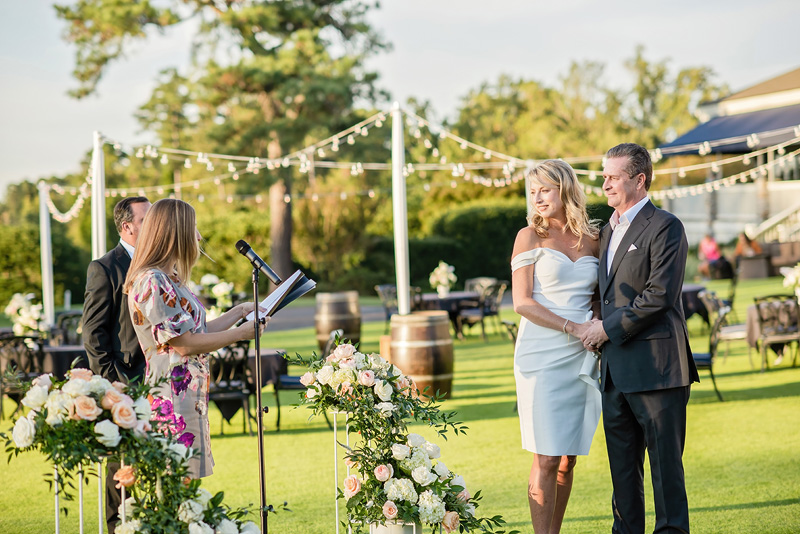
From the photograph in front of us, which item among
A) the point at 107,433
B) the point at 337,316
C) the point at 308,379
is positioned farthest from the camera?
the point at 337,316

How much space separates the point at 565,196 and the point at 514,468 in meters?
3.21

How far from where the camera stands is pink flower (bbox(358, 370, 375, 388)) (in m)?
3.51

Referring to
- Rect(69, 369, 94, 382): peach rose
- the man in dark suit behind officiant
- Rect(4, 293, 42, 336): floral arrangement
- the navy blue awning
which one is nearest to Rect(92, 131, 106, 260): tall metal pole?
Rect(4, 293, 42, 336): floral arrangement

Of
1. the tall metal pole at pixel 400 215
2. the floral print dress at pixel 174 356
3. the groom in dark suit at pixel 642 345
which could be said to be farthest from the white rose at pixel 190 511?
the tall metal pole at pixel 400 215

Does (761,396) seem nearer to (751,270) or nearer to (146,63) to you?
(751,270)

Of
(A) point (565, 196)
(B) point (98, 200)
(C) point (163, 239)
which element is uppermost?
A: (B) point (98, 200)

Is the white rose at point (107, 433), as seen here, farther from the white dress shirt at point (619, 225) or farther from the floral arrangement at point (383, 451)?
the white dress shirt at point (619, 225)

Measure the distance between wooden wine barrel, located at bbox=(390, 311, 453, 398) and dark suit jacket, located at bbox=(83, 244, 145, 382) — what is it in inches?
185

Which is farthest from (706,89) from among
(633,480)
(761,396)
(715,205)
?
(633,480)

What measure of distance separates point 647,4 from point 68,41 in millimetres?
25618

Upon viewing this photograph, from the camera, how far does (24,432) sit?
100 inches

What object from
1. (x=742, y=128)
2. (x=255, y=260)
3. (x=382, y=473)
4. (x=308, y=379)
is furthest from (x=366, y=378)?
(x=742, y=128)

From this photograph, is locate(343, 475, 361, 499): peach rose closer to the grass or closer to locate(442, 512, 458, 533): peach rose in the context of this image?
locate(442, 512, 458, 533): peach rose

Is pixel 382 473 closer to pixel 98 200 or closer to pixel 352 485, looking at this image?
pixel 352 485
